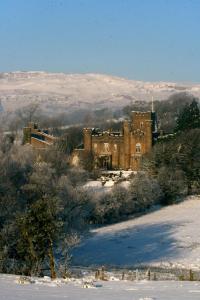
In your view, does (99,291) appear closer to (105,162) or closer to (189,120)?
(105,162)

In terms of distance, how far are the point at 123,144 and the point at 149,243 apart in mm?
31024

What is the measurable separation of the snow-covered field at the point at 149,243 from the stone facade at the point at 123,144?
62.1 feet

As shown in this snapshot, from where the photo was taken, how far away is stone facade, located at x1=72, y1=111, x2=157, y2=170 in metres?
61.6

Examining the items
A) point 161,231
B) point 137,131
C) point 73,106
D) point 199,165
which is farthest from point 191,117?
point 73,106

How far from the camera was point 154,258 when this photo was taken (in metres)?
29.5

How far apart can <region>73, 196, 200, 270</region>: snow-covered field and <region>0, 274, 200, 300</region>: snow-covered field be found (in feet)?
43.3

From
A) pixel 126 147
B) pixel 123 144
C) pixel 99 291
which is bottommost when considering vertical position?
pixel 99 291

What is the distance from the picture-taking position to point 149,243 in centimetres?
3281

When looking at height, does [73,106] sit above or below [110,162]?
above

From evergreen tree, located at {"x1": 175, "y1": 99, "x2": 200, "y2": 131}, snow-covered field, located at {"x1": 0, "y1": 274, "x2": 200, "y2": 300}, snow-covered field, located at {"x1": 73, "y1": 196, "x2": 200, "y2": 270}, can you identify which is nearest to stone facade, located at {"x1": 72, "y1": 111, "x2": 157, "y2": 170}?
evergreen tree, located at {"x1": 175, "y1": 99, "x2": 200, "y2": 131}

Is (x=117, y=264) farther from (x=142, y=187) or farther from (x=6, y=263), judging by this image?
(x=142, y=187)

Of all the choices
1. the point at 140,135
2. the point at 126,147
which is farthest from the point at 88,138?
the point at 140,135

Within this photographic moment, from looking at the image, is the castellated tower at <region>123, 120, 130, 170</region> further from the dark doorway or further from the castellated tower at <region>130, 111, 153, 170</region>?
the dark doorway

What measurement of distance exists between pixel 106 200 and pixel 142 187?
3684 millimetres
